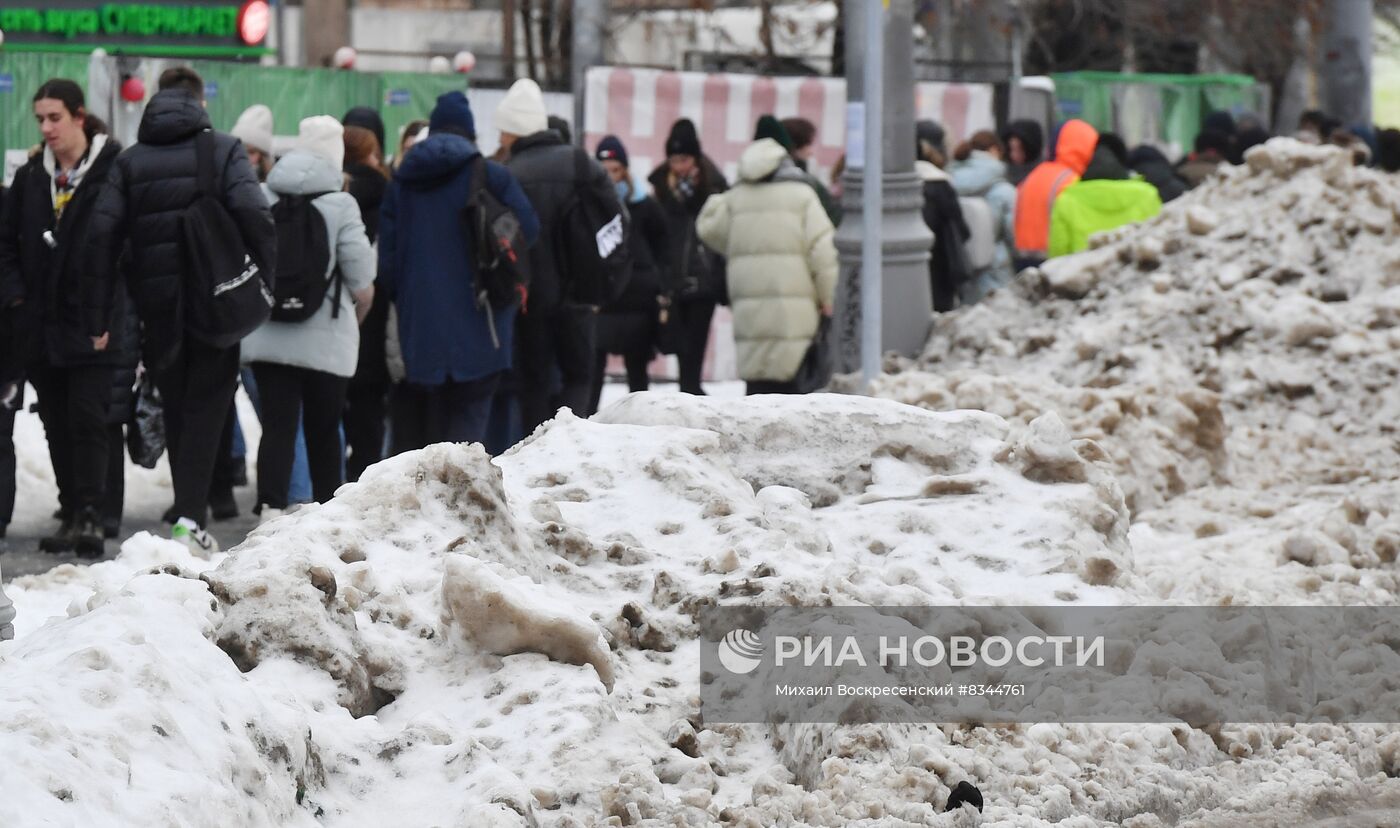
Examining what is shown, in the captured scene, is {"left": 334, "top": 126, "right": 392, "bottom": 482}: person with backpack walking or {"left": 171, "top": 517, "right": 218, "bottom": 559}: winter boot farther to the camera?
{"left": 334, "top": 126, "right": 392, "bottom": 482}: person with backpack walking

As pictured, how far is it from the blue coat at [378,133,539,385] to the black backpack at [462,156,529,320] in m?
0.03

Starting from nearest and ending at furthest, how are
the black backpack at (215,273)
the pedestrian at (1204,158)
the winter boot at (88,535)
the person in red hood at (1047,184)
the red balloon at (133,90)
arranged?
1. the black backpack at (215,273)
2. the winter boot at (88,535)
3. the person in red hood at (1047,184)
4. the red balloon at (133,90)
5. the pedestrian at (1204,158)

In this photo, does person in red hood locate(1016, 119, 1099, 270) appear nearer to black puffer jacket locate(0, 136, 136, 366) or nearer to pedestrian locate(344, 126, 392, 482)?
pedestrian locate(344, 126, 392, 482)

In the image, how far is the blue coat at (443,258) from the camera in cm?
925

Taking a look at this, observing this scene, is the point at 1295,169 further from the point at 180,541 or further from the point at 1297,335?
the point at 180,541

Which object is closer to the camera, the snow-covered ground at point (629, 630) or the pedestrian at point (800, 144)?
the snow-covered ground at point (629, 630)

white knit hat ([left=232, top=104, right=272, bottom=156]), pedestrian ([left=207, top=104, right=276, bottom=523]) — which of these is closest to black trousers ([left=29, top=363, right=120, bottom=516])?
pedestrian ([left=207, top=104, right=276, bottom=523])

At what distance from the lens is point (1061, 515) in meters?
6.48

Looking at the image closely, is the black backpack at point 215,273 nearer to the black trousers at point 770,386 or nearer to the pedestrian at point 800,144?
the black trousers at point 770,386

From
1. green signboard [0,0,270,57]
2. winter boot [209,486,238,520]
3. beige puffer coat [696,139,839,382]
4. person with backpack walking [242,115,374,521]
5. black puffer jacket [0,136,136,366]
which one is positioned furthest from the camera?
green signboard [0,0,270,57]

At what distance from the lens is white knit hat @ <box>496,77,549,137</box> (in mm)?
10062

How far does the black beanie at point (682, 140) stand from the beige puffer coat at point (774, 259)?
0.97 m

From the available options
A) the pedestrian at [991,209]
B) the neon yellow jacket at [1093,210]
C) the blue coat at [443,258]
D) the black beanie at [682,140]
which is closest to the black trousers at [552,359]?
the blue coat at [443,258]

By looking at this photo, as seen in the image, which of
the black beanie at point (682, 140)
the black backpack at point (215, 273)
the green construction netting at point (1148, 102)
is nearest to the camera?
the black backpack at point (215, 273)
